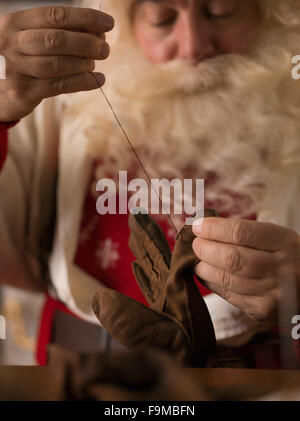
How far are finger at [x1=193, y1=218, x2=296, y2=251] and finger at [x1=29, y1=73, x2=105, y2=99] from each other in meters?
0.15

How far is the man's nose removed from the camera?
43 centimetres

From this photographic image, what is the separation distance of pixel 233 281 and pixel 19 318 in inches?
13.4

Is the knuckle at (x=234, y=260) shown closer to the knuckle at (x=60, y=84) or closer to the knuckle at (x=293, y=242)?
the knuckle at (x=293, y=242)

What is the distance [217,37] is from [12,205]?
342 mm

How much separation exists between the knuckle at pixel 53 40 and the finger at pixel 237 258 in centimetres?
20

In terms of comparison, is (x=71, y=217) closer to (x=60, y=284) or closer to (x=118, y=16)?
(x=60, y=284)

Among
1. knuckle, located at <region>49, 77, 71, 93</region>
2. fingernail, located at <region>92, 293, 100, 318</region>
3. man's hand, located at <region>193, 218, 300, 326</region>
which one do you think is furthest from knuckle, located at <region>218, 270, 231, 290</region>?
knuckle, located at <region>49, 77, 71, 93</region>

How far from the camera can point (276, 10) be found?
429 mm

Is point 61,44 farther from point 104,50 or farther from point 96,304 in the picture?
point 96,304

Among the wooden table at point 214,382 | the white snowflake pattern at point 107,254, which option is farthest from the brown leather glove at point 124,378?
the white snowflake pattern at point 107,254

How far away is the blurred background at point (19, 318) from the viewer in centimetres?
43

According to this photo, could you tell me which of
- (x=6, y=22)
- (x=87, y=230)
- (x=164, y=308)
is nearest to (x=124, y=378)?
(x=164, y=308)

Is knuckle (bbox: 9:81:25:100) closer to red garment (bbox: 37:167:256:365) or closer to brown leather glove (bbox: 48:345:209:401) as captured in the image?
red garment (bbox: 37:167:256:365)

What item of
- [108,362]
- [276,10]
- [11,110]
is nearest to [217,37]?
[276,10]
